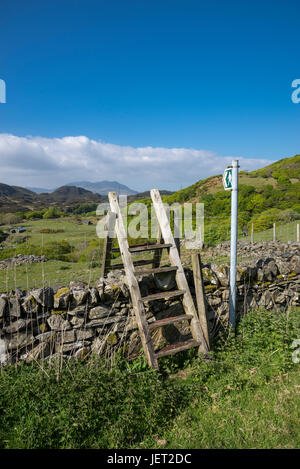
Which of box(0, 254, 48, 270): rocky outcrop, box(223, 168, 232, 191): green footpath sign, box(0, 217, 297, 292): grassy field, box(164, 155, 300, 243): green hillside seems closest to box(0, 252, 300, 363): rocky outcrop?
box(0, 217, 297, 292): grassy field

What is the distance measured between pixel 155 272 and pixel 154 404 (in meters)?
1.65

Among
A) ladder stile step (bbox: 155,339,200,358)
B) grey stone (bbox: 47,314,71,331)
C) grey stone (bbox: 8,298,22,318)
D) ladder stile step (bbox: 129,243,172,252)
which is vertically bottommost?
ladder stile step (bbox: 155,339,200,358)

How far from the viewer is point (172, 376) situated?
3.83 meters

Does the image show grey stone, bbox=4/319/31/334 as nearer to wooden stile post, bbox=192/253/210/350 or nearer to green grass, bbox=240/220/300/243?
wooden stile post, bbox=192/253/210/350

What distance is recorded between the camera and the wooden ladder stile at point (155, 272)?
3711 mm

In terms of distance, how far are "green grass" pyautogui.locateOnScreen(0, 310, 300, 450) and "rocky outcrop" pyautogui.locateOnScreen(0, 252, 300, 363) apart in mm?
266

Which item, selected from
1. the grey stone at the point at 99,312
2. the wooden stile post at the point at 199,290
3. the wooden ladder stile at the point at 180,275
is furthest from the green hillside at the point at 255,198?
the grey stone at the point at 99,312

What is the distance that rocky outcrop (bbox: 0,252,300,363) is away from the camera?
3715mm

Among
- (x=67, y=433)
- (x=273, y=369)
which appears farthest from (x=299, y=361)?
(x=67, y=433)

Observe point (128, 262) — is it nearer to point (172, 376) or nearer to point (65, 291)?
point (65, 291)

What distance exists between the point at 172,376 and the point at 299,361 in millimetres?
1762

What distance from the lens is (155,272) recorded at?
4082 mm

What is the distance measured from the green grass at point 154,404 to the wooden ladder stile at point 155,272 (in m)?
0.27
